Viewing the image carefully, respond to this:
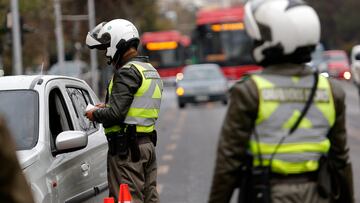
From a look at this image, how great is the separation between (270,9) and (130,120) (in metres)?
2.92

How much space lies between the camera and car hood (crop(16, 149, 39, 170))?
643 centimetres

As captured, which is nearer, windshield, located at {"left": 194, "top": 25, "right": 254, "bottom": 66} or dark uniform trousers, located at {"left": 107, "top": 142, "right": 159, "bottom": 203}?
dark uniform trousers, located at {"left": 107, "top": 142, "right": 159, "bottom": 203}

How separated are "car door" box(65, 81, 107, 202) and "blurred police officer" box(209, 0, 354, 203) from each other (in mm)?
2966

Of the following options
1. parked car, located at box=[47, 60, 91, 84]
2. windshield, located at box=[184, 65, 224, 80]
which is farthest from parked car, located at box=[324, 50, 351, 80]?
windshield, located at box=[184, 65, 224, 80]

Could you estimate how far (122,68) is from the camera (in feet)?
24.4

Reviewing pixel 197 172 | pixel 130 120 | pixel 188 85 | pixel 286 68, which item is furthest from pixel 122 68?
pixel 188 85

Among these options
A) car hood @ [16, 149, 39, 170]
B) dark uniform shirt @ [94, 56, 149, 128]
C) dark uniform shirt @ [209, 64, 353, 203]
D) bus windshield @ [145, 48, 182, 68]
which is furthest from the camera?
bus windshield @ [145, 48, 182, 68]

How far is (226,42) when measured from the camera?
43.8 metres

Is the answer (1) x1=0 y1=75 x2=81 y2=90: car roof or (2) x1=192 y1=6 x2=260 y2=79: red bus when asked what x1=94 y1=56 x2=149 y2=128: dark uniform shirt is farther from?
(2) x1=192 y1=6 x2=260 y2=79: red bus

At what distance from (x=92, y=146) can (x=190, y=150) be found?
10980 millimetres

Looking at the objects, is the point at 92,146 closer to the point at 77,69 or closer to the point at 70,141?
the point at 70,141

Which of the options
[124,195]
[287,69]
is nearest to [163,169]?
[124,195]

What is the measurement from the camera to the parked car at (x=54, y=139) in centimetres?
668

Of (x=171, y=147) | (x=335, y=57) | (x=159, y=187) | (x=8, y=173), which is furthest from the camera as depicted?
(x=335, y=57)
